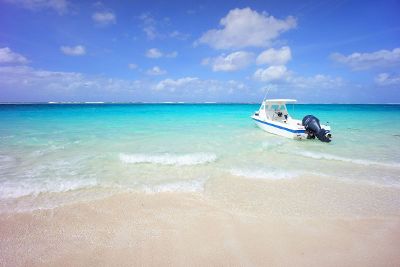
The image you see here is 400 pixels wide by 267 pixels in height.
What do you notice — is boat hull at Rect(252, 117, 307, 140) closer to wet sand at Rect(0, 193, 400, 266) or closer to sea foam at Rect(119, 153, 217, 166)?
sea foam at Rect(119, 153, 217, 166)

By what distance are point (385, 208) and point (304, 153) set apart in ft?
19.8

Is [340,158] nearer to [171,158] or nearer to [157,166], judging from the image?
[171,158]

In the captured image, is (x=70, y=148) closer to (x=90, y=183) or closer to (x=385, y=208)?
(x=90, y=183)

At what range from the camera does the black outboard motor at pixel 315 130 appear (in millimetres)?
14442

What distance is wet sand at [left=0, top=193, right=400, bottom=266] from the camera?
3.78m

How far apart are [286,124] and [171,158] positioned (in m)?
9.92

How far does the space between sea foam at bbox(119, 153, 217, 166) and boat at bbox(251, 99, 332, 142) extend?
767cm

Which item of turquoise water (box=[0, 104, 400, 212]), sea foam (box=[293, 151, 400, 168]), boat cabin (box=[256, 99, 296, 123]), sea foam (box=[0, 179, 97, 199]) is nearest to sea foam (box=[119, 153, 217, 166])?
turquoise water (box=[0, 104, 400, 212])

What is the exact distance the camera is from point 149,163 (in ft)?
30.0

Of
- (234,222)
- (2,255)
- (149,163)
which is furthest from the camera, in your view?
(149,163)

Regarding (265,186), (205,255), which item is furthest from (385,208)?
(205,255)

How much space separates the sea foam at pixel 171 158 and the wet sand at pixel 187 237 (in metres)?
3.69

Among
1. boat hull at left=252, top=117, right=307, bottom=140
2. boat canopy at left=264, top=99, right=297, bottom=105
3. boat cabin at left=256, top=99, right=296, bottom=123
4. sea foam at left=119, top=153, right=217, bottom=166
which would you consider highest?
boat canopy at left=264, top=99, right=297, bottom=105

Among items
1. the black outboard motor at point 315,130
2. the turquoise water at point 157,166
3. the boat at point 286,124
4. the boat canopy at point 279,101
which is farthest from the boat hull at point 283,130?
the turquoise water at point 157,166
